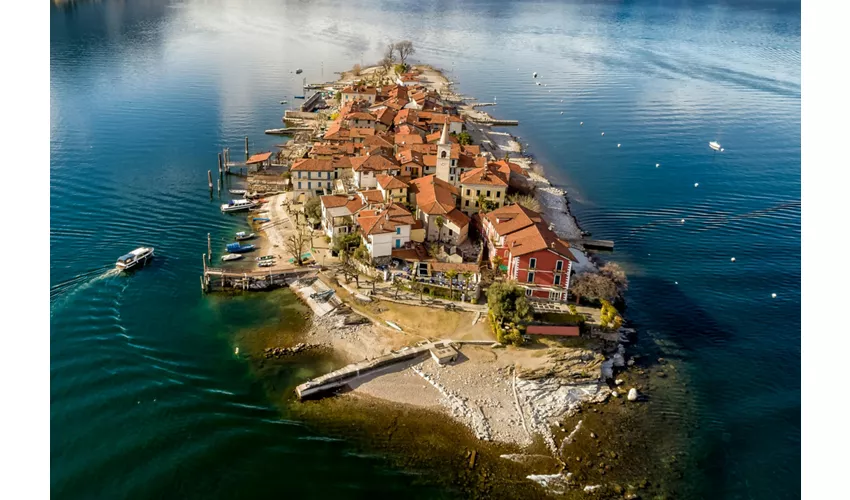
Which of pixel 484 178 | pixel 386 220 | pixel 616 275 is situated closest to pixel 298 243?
pixel 386 220

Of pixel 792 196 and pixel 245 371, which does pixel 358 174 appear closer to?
pixel 245 371

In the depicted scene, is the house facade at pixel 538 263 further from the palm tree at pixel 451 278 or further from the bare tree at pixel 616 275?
the bare tree at pixel 616 275

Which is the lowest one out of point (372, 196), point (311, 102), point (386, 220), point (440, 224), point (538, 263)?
point (538, 263)

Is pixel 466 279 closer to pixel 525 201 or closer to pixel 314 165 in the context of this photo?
pixel 525 201

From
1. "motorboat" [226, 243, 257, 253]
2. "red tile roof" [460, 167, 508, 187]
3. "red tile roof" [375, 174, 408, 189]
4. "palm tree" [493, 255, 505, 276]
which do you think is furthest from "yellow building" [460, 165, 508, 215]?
"motorboat" [226, 243, 257, 253]

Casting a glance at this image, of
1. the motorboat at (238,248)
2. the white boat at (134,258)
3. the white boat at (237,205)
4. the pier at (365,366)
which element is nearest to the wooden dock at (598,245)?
the pier at (365,366)

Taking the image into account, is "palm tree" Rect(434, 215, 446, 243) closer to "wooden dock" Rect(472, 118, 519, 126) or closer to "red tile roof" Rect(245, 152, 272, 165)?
"red tile roof" Rect(245, 152, 272, 165)

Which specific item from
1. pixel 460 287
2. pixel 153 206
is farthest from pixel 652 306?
pixel 153 206
